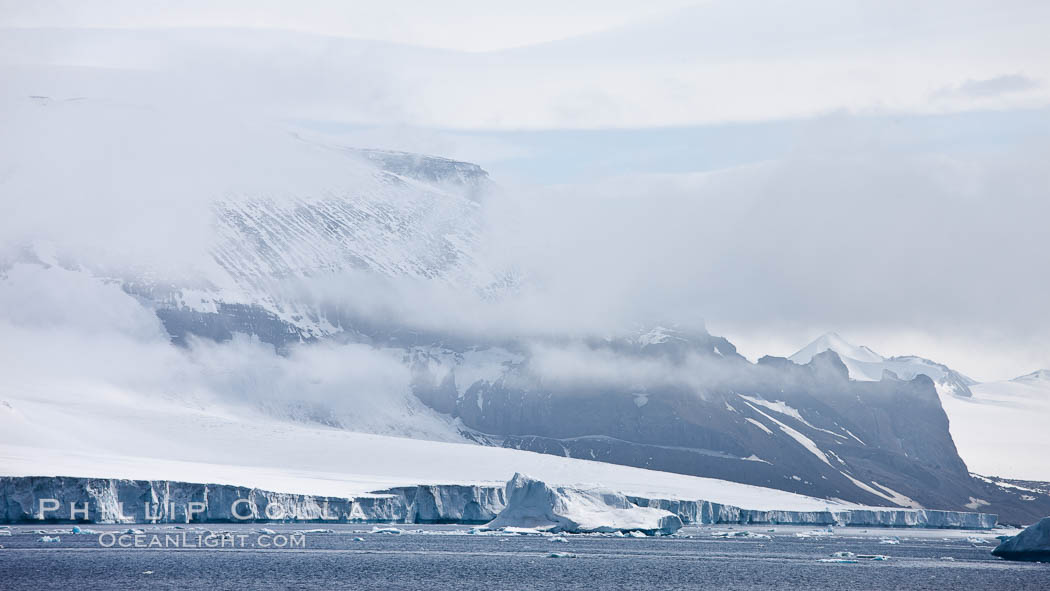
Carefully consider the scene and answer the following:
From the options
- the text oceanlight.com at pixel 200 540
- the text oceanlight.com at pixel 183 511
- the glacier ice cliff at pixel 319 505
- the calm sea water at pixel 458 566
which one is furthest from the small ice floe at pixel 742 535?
the text oceanlight.com at pixel 200 540

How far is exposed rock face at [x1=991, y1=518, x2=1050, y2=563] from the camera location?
112 meters

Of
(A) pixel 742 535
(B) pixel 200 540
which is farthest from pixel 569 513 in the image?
(B) pixel 200 540

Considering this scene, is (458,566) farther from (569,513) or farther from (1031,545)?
(1031,545)

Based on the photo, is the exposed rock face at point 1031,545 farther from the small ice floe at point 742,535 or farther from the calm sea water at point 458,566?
the small ice floe at point 742,535

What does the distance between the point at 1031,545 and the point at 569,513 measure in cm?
4723

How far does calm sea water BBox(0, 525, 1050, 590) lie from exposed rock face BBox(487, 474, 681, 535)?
5.85m

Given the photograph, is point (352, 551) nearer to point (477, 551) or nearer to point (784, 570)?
point (477, 551)

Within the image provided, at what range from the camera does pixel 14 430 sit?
17325 centimetres

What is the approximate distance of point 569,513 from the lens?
145500mm

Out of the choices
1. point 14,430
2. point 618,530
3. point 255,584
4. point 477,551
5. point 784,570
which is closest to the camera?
point 255,584

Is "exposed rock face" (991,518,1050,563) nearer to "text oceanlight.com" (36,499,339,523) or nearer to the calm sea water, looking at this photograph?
the calm sea water

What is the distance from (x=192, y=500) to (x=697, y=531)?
6777cm

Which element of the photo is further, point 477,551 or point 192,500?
point 192,500

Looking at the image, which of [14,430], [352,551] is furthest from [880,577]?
[14,430]
